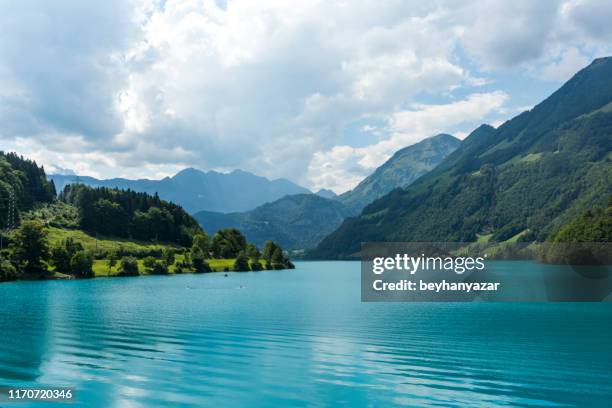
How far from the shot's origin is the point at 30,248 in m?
176

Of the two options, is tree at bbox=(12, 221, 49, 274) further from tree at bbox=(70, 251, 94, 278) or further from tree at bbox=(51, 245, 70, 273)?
tree at bbox=(70, 251, 94, 278)

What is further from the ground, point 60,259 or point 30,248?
point 30,248

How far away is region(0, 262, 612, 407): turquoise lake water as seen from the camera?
32469mm

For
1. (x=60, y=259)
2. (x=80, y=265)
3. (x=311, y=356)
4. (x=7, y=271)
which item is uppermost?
(x=60, y=259)

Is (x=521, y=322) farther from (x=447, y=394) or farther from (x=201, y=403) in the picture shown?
(x=201, y=403)

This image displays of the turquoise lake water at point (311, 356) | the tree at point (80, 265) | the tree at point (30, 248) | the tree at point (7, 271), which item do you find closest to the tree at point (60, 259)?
the tree at point (80, 265)

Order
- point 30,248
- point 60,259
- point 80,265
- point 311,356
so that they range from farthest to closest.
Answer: point 60,259
point 80,265
point 30,248
point 311,356

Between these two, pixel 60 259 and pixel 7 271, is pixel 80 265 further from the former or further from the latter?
pixel 7 271

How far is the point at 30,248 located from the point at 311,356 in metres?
163

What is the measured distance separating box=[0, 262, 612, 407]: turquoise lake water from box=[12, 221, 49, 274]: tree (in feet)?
343

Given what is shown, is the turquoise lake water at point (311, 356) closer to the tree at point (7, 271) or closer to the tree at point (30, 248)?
→ the tree at point (7, 271)

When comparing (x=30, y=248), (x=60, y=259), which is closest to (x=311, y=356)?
(x=30, y=248)

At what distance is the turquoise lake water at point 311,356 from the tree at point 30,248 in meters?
105

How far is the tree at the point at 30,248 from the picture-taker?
17438 centimetres
